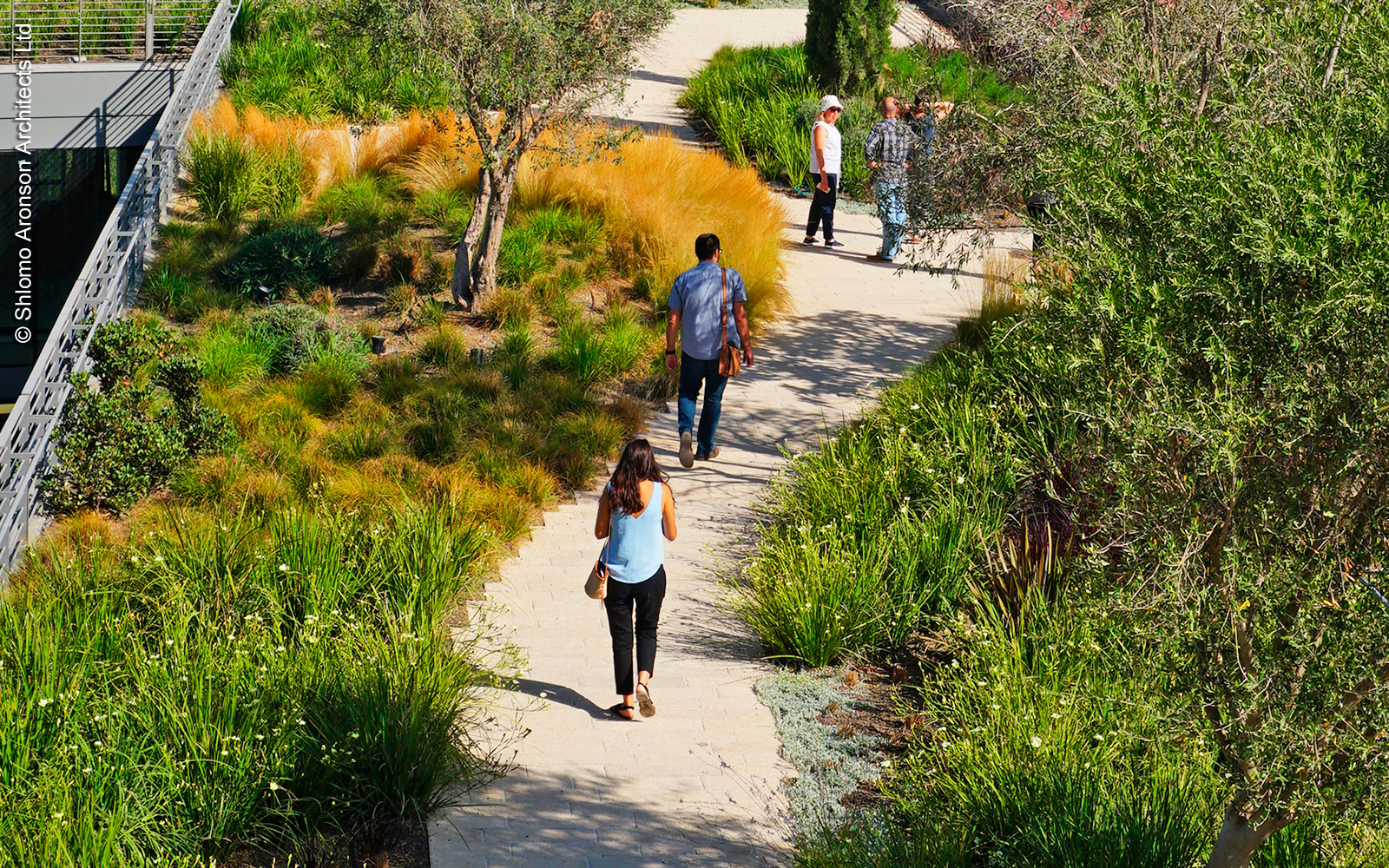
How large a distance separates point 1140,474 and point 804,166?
13487 mm

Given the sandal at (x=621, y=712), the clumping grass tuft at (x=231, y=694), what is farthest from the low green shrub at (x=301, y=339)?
the sandal at (x=621, y=712)

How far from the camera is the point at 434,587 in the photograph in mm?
7031

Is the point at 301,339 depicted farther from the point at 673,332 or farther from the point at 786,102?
the point at 786,102

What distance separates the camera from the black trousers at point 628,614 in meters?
6.27

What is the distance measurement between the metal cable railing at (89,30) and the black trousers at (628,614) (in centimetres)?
1159

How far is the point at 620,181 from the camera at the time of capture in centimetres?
1350

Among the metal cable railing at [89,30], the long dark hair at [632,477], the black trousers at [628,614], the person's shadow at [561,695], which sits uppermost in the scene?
the metal cable railing at [89,30]

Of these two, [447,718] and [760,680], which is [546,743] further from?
[760,680]

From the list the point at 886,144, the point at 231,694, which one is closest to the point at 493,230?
the point at 886,144

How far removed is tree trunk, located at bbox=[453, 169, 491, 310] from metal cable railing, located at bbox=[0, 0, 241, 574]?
3.02 m

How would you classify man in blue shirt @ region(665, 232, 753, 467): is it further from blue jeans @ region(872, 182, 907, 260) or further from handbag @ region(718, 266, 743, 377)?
blue jeans @ region(872, 182, 907, 260)

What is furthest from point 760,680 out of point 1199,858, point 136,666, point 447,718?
point 136,666

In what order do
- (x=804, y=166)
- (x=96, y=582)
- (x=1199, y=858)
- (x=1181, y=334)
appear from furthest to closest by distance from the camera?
(x=804, y=166) → (x=96, y=582) → (x=1199, y=858) → (x=1181, y=334)

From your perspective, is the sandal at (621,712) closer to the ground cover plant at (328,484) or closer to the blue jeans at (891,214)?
the ground cover plant at (328,484)
